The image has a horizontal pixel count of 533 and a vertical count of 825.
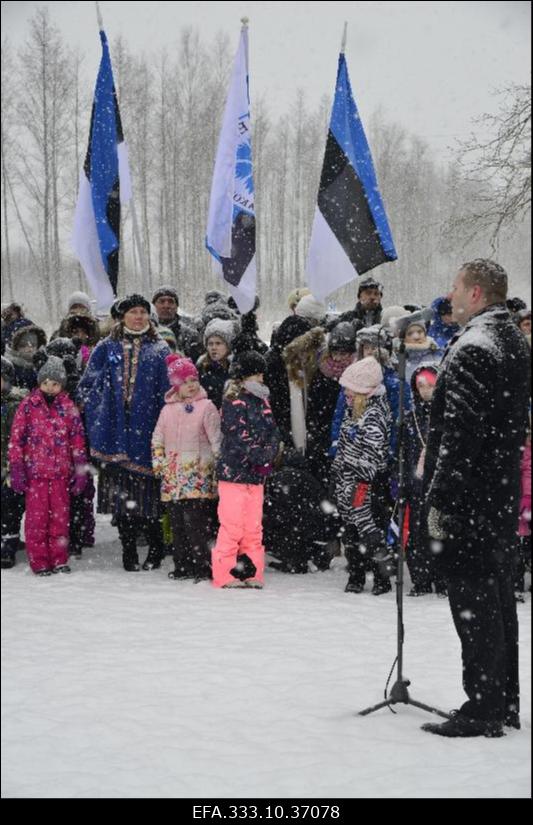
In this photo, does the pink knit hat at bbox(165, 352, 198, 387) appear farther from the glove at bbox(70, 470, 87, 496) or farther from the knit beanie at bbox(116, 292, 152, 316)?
the glove at bbox(70, 470, 87, 496)

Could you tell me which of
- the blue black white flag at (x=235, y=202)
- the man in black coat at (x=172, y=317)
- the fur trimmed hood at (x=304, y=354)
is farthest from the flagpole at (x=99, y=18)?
the fur trimmed hood at (x=304, y=354)

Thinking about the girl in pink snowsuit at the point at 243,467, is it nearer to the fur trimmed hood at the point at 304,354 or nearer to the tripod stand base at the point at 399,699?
the fur trimmed hood at the point at 304,354

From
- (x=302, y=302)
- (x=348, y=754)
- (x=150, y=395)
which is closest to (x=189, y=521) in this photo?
(x=150, y=395)

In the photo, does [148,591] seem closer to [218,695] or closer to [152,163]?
[218,695]

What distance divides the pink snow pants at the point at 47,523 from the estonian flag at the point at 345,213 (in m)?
2.40

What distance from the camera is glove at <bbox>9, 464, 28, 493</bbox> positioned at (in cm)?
613

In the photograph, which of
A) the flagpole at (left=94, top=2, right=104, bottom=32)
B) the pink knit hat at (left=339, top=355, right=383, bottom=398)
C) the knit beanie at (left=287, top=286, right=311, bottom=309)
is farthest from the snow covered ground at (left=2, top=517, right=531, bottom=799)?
the flagpole at (left=94, top=2, right=104, bottom=32)

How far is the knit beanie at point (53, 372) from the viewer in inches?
247

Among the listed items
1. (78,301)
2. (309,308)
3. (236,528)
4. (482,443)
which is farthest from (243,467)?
(78,301)

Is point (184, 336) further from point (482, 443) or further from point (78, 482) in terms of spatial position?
point (482, 443)

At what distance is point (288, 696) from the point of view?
3.99 m

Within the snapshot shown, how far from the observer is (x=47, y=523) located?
625 centimetres

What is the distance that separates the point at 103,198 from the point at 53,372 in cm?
171

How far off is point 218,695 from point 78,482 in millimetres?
2814
